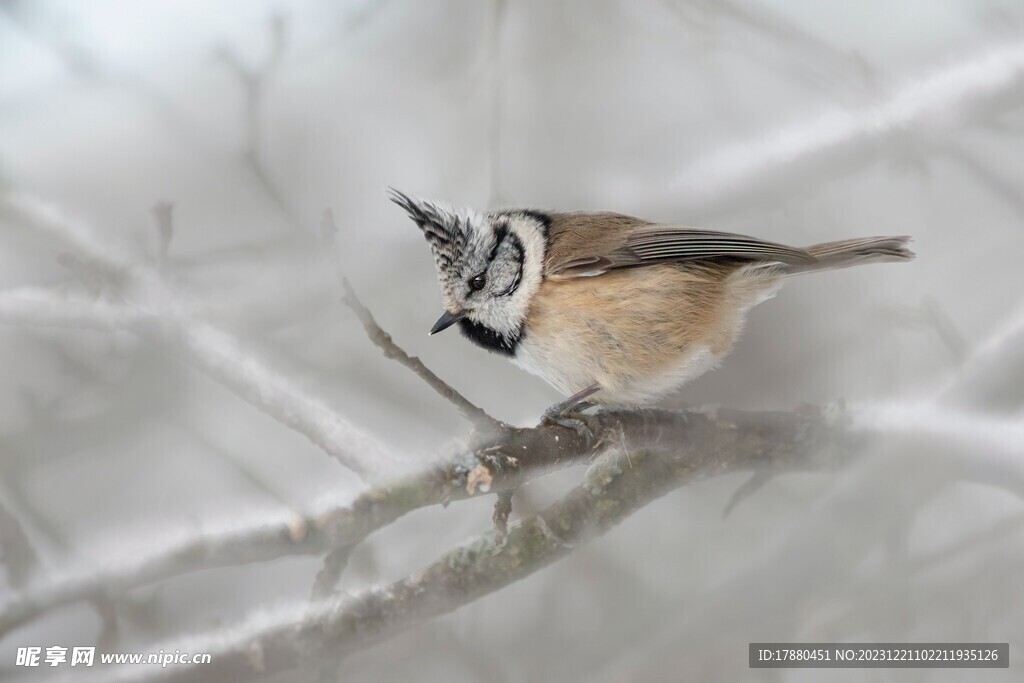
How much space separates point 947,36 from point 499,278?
3.68 feet

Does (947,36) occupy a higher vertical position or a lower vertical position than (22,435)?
higher

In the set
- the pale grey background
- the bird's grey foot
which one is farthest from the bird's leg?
the pale grey background

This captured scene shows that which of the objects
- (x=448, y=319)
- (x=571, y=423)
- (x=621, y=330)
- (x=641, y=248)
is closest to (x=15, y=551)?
(x=448, y=319)

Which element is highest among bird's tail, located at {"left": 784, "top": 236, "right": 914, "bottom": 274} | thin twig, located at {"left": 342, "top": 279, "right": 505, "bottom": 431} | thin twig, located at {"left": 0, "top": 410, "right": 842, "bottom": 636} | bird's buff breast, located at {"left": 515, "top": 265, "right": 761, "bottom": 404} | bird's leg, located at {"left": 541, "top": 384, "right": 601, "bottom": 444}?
bird's tail, located at {"left": 784, "top": 236, "right": 914, "bottom": 274}

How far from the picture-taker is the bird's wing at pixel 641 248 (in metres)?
1.45

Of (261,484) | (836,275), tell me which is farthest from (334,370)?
(836,275)

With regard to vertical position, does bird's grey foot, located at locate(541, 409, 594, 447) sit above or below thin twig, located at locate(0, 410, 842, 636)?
above

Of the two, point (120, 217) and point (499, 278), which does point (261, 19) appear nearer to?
point (120, 217)

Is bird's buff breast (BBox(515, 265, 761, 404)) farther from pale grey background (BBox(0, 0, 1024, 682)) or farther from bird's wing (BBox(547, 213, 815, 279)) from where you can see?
pale grey background (BBox(0, 0, 1024, 682))

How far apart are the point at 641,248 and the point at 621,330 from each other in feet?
0.55

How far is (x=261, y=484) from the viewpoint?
4.86 ft

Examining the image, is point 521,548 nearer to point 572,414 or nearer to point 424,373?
point 572,414

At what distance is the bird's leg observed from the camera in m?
1.33

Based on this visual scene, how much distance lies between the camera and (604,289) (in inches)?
58.3
